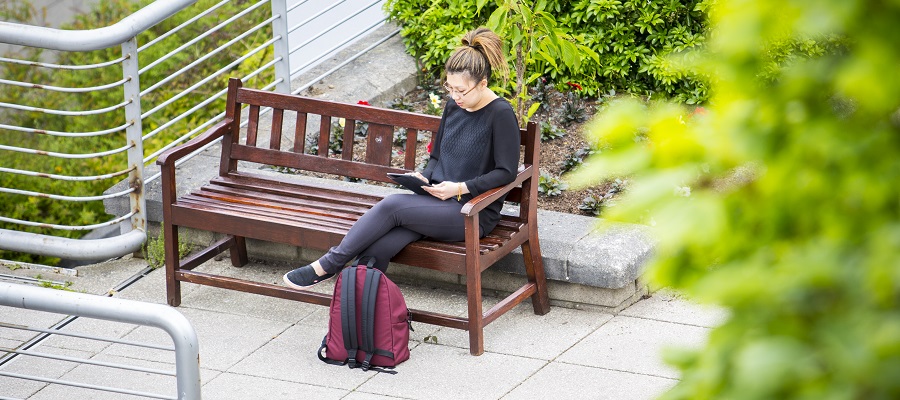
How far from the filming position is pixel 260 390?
4.81 meters

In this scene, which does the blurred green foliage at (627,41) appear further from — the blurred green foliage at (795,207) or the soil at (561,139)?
the blurred green foliage at (795,207)

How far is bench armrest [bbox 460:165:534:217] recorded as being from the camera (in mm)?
4863

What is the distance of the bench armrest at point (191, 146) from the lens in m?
5.50

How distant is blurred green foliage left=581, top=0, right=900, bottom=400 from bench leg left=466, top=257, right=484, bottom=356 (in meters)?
3.54

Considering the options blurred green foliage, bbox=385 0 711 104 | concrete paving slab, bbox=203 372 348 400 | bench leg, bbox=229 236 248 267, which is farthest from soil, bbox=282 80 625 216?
concrete paving slab, bbox=203 372 348 400

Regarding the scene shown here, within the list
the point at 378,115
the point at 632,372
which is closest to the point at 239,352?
Result: the point at 378,115

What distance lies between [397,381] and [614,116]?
358 cm

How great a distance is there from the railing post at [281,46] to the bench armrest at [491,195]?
2490 millimetres

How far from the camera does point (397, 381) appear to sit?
16.0 feet

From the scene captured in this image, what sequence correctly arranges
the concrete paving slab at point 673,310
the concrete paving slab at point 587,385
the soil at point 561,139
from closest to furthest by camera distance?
the concrete paving slab at point 587,385 → the concrete paving slab at point 673,310 → the soil at point 561,139

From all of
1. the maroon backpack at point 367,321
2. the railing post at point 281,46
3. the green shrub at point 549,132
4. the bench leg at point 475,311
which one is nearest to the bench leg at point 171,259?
the maroon backpack at point 367,321

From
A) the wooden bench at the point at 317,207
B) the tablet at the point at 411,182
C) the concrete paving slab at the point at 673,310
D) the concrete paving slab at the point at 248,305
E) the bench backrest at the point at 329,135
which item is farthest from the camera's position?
the concrete paving slab at the point at 248,305

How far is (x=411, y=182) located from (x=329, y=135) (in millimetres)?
858

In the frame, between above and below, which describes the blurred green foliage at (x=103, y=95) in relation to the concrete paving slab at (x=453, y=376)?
below
